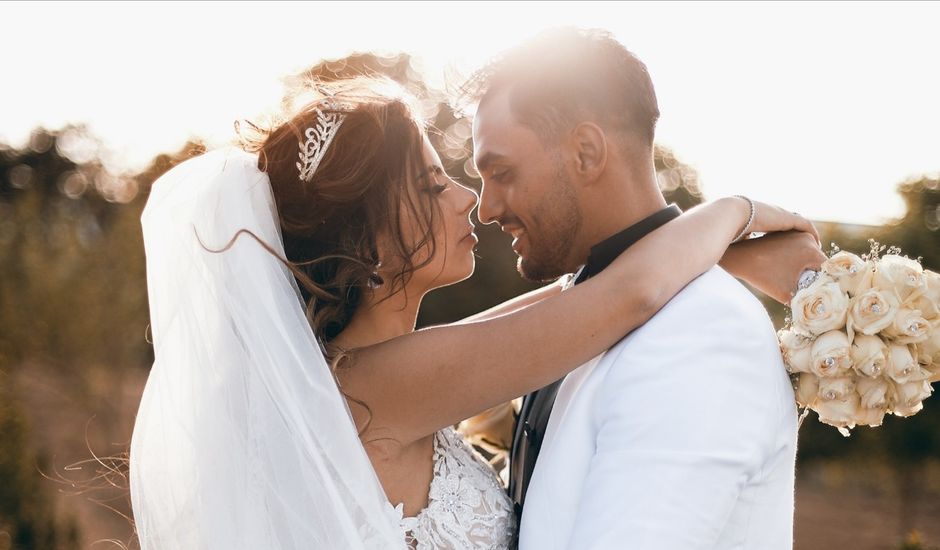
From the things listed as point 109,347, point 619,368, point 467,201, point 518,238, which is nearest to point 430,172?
point 467,201

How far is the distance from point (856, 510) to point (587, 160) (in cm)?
1453

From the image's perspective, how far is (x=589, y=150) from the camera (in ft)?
9.84

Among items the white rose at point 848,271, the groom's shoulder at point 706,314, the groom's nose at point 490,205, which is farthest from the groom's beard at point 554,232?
the white rose at point 848,271

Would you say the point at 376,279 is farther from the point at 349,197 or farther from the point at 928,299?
the point at 928,299

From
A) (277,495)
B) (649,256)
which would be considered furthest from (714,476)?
(277,495)

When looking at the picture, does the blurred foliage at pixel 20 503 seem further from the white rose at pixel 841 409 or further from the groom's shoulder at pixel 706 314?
the white rose at pixel 841 409

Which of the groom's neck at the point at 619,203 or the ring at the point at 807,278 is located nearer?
the ring at the point at 807,278

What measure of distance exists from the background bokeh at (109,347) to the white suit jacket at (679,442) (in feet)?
19.2

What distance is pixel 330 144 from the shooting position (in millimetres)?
2717

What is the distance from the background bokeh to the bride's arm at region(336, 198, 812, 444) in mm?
5672

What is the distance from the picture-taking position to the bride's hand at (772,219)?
9.69 feet

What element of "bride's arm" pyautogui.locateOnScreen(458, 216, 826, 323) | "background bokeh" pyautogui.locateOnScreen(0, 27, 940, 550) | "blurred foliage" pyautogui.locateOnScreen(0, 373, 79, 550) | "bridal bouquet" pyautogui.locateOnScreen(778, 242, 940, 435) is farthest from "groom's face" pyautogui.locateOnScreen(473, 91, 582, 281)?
"blurred foliage" pyautogui.locateOnScreen(0, 373, 79, 550)

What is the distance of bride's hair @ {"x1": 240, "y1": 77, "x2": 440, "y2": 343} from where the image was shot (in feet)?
8.95

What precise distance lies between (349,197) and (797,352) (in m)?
1.40
